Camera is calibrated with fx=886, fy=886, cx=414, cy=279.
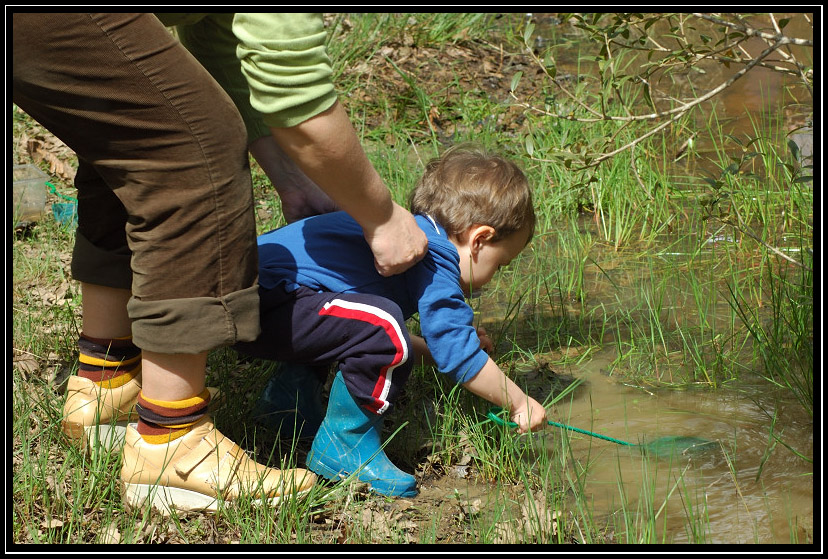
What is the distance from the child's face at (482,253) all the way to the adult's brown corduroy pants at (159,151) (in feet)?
2.41

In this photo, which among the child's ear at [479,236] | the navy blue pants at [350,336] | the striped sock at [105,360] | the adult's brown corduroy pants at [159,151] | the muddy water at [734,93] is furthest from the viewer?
the muddy water at [734,93]

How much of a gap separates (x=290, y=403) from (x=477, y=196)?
809 millimetres

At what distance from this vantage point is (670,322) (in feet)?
10.2

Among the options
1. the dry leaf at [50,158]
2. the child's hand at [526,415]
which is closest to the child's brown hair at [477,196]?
the child's hand at [526,415]

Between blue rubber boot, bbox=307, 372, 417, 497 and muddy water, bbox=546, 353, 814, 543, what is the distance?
46cm

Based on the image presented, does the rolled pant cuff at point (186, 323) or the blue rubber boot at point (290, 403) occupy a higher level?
the rolled pant cuff at point (186, 323)

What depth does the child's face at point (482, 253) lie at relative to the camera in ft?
8.32

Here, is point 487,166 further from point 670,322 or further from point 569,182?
point 569,182

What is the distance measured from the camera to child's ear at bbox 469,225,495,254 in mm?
2510

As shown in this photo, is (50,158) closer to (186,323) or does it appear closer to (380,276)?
(380,276)

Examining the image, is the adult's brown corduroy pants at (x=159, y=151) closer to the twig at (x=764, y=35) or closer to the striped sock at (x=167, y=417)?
the striped sock at (x=167, y=417)

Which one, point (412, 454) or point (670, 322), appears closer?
point (412, 454)
